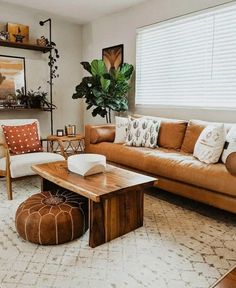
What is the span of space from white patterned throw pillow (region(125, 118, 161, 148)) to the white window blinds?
0.60 meters

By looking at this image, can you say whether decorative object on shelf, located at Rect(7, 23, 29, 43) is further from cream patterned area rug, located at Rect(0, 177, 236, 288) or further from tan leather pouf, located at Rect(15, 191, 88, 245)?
tan leather pouf, located at Rect(15, 191, 88, 245)

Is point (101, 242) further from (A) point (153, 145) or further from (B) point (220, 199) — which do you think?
(A) point (153, 145)

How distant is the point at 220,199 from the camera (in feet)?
7.78

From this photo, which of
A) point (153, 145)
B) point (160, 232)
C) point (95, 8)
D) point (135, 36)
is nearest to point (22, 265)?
point (160, 232)

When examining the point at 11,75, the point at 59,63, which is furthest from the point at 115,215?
the point at 59,63

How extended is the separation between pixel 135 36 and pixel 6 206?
10.3 ft

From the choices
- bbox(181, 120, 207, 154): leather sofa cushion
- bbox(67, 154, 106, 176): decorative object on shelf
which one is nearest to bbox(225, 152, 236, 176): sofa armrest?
bbox(181, 120, 207, 154): leather sofa cushion

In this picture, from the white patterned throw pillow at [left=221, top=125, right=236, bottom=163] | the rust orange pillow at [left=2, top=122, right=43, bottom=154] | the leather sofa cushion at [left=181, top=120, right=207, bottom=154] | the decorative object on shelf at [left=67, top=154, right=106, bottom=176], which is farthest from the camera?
the rust orange pillow at [left=2, top=122, right=43, bottom=154]

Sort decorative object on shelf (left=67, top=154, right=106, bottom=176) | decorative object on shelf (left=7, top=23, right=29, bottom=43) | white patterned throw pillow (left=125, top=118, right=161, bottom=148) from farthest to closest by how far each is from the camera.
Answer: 1. decorative object on shelf (left=7, top=23, right=29, bottom=43)
2. white patterned throw pillow (left=125, top=118, right=161, bottom=148)
3. decorative object on shelf (left=67, top=154, right=106, bottom=176)

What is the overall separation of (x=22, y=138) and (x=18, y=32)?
207 cm

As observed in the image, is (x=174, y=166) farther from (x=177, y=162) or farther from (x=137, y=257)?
(x=137, y=257)

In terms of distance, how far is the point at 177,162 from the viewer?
8.95ft

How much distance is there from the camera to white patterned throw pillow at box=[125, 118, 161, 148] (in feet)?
11.4

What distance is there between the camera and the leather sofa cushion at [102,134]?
12.5 feet
